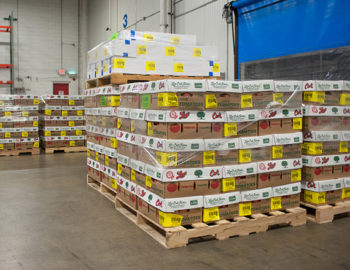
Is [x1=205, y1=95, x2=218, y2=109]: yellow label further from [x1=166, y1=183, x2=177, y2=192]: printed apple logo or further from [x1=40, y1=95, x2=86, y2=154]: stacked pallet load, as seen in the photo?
[x1=40, y1=95, x2=86, y2=154]: stacked pallet load

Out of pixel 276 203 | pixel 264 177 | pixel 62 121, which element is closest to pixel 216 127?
pixel 264 177

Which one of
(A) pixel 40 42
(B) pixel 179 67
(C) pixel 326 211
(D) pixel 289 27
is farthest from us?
(A) pixel 40 42

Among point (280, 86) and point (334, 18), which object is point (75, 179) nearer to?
point (280, 86)

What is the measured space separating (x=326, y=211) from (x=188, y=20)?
7.63 meters

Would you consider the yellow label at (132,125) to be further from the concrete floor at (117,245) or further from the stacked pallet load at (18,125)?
the stacked pallet load at (18,125)

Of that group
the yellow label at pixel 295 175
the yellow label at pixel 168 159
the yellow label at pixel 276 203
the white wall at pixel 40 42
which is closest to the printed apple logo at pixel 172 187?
the yellow label at pixel 168 159

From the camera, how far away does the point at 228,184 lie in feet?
13.1

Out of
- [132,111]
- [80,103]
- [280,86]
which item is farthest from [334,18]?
[80,103]

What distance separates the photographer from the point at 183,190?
3.77 meters

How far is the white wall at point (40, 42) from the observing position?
17.1 meters

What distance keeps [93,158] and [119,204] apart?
154 centimetres

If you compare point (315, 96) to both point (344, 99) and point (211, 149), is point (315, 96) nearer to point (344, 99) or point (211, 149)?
point (344, 99)

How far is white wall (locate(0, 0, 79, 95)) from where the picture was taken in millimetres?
17094

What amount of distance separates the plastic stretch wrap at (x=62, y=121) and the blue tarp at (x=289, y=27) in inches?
212
